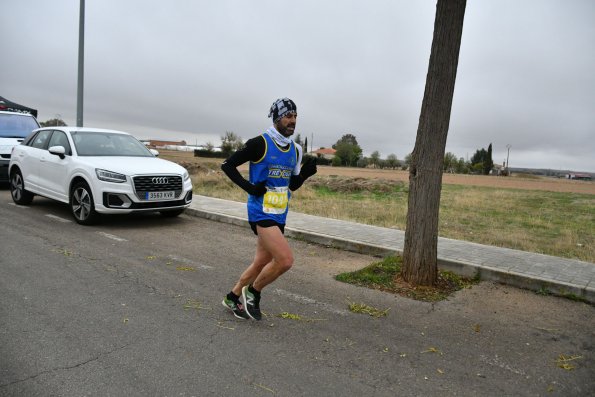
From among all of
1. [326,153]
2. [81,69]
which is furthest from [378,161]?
[81,69]

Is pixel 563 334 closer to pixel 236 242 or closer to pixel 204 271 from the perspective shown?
pixel 204 271

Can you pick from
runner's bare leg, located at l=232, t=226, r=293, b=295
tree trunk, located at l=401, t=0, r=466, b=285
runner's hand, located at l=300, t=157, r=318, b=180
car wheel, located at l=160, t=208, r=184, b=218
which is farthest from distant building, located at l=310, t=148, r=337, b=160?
runner's bare leg, located at l=232, t=226, r=293, b=295

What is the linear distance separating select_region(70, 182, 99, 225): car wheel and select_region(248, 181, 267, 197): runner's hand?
563cm

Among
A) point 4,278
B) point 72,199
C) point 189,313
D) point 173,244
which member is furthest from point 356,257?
point 72,199

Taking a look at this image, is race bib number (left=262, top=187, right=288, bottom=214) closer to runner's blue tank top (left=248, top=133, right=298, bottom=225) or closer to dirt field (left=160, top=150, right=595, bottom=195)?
runner's blue tank top (left=248, top=133, right=298, bottom=225)

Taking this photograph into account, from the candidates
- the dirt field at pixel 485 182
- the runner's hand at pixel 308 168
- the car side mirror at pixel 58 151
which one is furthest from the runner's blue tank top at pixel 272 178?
the dirt field at pixel 485 182

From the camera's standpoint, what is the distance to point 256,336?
13.2 ft

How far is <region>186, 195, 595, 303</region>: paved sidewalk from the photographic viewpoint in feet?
19.2

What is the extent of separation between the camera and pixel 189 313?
4477 mm

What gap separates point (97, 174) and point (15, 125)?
8535mm

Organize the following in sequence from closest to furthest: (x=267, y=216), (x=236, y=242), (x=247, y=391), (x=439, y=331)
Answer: (x=247, y=391), (x=267, y=216), (x=439, y=331), (x=236, y=242)

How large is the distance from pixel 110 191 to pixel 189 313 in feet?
15.3

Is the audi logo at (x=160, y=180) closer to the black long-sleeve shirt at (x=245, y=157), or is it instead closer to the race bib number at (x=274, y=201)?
the black long-sleeve shirt at (x=245, y=157)

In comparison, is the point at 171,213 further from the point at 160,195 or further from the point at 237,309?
the point at 237,309
